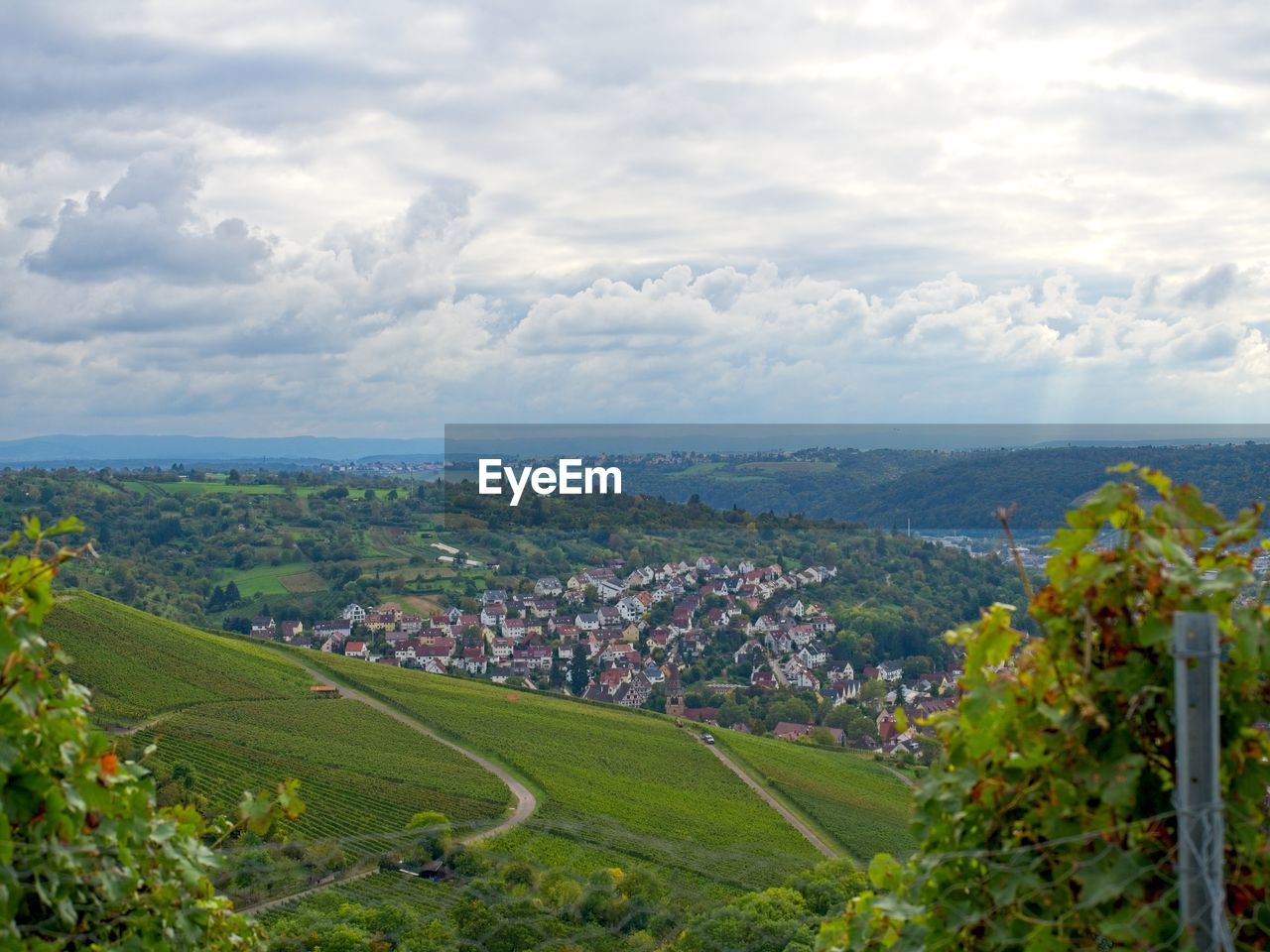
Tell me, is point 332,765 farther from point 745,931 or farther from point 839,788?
point 745,931

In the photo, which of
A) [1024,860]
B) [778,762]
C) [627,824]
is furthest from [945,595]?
[1024,860]

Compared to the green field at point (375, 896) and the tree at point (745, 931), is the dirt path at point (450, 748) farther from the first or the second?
the tree at point (745, 931)

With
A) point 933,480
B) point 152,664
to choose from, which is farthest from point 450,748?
point 933,480

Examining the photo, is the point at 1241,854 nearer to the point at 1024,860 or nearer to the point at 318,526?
the point at 1024,860

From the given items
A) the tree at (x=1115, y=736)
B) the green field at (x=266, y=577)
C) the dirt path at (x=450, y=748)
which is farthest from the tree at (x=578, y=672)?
the tree at (x=1115, y=736)

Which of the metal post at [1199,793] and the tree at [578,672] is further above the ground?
the metal post at [1199,793]

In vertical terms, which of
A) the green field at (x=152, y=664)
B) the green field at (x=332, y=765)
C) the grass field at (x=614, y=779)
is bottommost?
the grass field at (x=614, y=779)

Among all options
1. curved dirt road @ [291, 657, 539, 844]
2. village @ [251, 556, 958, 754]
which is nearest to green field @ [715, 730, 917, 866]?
village @ [251, 556, 958, 754]
